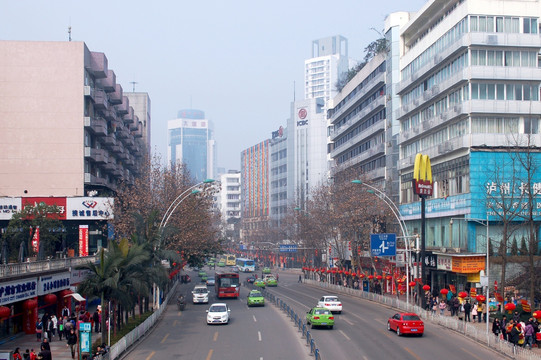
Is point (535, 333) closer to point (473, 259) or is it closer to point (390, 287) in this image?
point (473, 259)

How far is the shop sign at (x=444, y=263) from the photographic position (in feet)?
197

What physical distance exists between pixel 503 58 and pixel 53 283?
44523 mm

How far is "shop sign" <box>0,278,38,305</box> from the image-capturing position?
110ft

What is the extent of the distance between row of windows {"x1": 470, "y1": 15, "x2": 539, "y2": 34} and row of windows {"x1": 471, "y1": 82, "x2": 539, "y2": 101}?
5.18 metres

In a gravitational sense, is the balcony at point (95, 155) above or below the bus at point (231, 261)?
above

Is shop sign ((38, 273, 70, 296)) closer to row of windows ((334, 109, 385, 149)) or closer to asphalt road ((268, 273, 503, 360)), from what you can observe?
asphalt road ((268, 273, 503, 360))

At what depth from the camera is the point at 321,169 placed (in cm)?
17525

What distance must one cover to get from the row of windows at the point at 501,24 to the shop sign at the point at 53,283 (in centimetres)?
4234

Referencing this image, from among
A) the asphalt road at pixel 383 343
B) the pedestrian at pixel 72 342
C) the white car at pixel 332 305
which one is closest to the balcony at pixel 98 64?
the white car at pixel 332 305

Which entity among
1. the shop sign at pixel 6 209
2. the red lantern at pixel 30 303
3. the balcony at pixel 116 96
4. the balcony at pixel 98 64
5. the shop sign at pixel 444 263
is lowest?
the red lantern at pixel 30 303

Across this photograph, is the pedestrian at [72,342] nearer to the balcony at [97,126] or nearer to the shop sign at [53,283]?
the shop sign at [53,283]

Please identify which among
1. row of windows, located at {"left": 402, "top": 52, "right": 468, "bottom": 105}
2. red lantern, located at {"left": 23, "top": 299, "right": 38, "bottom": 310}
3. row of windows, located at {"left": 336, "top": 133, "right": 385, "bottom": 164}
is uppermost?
row of windows, located at {"left": 402, "top": 52, "right": 468, "bottom": 105}

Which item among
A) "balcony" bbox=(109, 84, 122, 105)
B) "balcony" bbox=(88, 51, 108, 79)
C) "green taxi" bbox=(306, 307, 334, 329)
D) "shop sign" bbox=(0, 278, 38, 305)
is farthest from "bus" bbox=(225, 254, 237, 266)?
"shop sign" bbox=(0, 278, 38, 305)

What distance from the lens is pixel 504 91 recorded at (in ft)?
199
